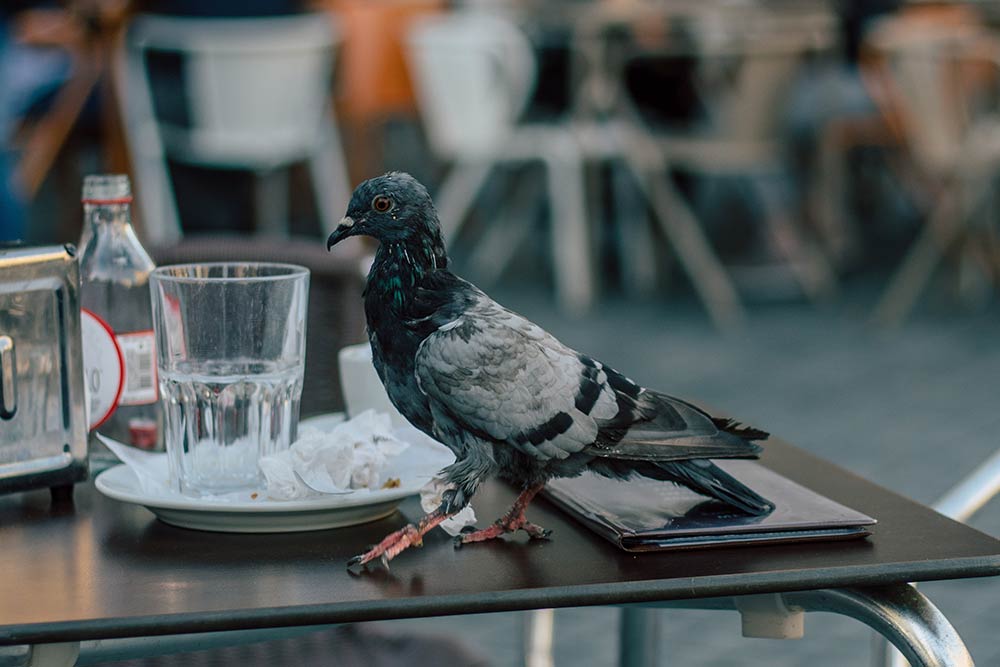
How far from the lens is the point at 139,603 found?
81 cm

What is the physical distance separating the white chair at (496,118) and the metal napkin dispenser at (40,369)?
4205 millimetres

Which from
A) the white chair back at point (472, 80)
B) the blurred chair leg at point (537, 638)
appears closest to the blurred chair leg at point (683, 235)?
the white chair back at point (472, 80)

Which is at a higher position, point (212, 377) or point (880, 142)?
point (880, 142)

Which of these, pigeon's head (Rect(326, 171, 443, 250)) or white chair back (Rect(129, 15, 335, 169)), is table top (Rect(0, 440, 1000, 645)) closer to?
pigeon's head (Rect(326, 171, 443, 250))

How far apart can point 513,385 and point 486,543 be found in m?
0.11

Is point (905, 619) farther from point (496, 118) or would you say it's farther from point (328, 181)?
point (496, 118)

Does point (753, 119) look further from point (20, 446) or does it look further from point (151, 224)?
point (20, 446)

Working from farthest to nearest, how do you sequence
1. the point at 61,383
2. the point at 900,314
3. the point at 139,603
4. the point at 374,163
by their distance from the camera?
the point at 374,163 < the point at 900,314 < the point at 61,383 < the point at 139,603

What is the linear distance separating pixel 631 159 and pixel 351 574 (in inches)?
183

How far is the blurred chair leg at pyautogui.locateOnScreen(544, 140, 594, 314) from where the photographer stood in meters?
5.38

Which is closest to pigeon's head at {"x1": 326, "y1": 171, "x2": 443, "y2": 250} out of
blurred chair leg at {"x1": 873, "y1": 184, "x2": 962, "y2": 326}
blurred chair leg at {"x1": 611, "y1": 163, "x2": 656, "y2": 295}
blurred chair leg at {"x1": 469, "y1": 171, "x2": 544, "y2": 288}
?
blurred chair leg at {"x1": 873, "y1": 184, "x2": 962, "y2": 326}

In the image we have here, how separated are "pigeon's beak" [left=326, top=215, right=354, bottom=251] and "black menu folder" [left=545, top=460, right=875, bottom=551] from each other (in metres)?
A: 0.25

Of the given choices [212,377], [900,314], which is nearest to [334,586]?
[212,377]

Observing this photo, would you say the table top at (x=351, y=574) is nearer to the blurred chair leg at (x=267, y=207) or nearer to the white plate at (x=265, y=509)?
the white plate at (x=265, y=509)
